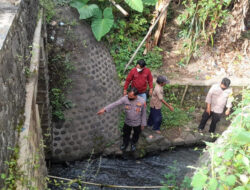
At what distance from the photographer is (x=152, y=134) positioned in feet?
18.8

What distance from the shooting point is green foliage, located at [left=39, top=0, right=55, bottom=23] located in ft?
20.9

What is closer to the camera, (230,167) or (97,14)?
(230,167)

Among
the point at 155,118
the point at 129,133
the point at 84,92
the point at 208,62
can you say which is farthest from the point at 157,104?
the point at 208,62

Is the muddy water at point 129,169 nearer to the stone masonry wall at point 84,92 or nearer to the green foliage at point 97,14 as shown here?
the stone masonry wall at point 84,92

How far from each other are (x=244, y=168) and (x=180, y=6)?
7.99 meters

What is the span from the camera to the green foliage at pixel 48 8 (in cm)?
638

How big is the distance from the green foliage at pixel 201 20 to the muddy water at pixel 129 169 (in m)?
3.48

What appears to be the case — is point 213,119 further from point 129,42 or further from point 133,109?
point 129,42

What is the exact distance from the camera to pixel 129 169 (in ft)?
17.4

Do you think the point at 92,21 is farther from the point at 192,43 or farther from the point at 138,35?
the point at 192,43

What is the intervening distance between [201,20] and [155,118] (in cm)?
334

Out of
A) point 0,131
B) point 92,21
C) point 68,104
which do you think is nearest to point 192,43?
point 92,21

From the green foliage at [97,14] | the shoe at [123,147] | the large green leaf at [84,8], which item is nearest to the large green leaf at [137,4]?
the green foliage at [97,14]

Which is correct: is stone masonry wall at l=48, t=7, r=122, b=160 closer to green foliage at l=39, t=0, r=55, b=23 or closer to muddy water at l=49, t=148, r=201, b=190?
green foliage at l=39, t=0, r=55, b=23
